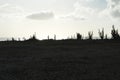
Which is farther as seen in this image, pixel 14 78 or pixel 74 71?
pixel 74 71

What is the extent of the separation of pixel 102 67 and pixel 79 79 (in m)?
4.53

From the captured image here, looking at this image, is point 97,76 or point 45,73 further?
point 45,73

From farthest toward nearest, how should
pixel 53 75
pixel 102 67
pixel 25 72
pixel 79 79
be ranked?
pixel 102 67 < pixel 25 72 < pixel 53 75 < pixel 79 79

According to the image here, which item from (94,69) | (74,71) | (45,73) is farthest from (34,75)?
(94,69)

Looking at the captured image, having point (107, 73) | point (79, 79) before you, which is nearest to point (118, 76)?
point (107, 73)

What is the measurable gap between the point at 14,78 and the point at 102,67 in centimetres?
699

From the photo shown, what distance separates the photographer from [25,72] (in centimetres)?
1764

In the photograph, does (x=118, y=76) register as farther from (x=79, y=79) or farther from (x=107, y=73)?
(x=79, y=79)

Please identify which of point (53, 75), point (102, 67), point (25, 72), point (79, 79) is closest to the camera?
point (79, 79)

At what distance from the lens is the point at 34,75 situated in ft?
54.3

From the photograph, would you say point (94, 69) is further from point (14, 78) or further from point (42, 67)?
point (14, 78)

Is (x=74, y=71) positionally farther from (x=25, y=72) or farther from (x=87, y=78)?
(x=25, y=72)

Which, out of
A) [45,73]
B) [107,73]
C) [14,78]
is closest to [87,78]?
[107,73]

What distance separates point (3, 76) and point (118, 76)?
721 cm
